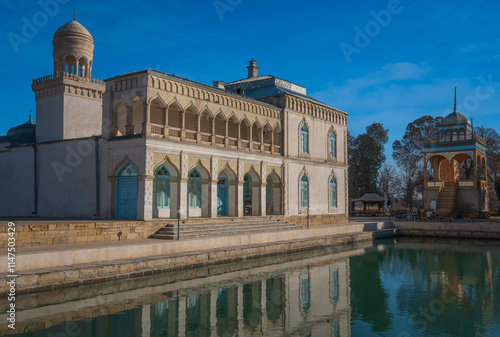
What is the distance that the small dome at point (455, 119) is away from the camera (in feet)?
119

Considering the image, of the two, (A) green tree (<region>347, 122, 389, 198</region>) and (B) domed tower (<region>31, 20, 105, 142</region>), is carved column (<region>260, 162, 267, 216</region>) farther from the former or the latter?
(A) green tree (<region>347, 122, 389, 198</region>)

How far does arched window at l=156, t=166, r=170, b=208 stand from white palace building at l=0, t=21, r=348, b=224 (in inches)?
1.9

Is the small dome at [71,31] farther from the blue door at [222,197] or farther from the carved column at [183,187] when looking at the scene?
the carved column at [183,187]

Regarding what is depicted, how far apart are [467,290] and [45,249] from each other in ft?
42.8

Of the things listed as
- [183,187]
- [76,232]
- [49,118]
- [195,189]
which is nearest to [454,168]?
[195,189]

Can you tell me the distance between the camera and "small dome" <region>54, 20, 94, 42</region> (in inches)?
1093

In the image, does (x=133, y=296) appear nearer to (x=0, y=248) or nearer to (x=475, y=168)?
(x=0, y=248)

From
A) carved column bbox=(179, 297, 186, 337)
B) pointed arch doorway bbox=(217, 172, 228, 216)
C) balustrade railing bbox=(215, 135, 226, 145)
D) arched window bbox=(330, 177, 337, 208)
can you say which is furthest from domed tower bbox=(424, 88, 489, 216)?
carved column bbox=(179, 297, 186, 337)

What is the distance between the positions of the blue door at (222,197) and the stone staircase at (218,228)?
201 cm

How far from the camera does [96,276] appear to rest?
44.1ft

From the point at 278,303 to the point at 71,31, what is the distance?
22278 millimetres

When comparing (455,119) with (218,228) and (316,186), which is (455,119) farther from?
(218,228)

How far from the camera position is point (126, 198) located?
20.1m

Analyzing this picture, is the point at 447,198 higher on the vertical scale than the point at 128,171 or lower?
lower
